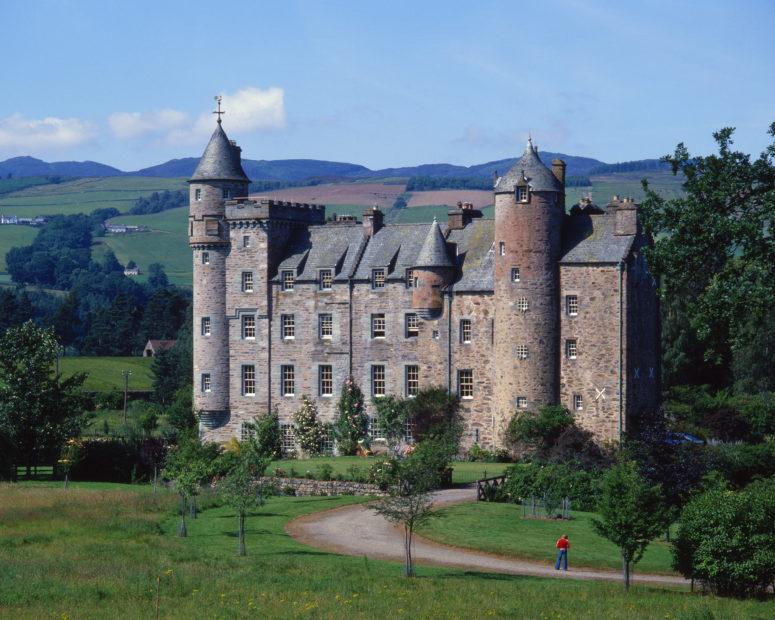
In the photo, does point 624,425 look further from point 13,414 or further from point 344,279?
point 13,414

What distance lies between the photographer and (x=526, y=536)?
47781mm

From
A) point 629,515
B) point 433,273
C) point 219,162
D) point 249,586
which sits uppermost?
point 219,162

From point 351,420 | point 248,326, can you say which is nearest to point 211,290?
point 248,326

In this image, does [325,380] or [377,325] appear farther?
[325,380]

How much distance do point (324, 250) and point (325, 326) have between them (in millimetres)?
4055

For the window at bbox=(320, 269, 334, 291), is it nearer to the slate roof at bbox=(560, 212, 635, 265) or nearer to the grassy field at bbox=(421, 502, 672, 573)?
the slate roof at bbox=(560, 212, 635, 265)

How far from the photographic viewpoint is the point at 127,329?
500 feet

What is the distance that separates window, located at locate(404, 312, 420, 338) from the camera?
71.8 metres

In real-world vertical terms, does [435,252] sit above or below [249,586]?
above

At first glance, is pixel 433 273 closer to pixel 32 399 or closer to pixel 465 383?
pixel 465 383

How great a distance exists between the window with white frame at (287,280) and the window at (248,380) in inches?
181

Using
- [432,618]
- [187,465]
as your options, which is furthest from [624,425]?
[432,618]

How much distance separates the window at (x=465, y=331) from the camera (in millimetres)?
69938

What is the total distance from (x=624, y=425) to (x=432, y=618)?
3256 centimetres
